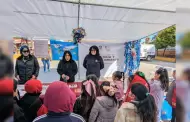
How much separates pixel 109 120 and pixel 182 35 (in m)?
1.65

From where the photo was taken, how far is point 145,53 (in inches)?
714

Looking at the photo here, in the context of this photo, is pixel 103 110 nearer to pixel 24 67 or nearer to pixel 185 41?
pixel 185 41

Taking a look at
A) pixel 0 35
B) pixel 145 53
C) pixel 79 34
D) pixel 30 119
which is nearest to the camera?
pixel 0 35

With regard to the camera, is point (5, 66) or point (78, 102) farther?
point (78, 102)

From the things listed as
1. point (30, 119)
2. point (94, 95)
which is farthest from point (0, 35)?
point (94, 95)

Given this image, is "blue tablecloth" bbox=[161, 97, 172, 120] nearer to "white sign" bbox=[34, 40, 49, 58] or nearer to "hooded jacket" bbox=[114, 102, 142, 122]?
"hooded jacket" bbox=[114, 102, 142, 122]

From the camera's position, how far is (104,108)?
6.27ft

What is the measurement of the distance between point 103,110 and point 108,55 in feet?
14.5

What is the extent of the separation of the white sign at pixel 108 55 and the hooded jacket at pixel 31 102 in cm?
→ 430

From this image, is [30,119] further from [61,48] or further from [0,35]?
[61,48]

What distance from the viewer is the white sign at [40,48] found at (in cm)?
578

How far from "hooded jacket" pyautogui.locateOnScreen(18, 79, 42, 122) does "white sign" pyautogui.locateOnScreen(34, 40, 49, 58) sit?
423 centimetres

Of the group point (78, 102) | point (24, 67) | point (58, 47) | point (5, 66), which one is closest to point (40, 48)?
point (58, 47)

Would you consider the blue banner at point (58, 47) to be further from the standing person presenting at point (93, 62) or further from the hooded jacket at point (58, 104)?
the hooded jacket at point (58, 104)
